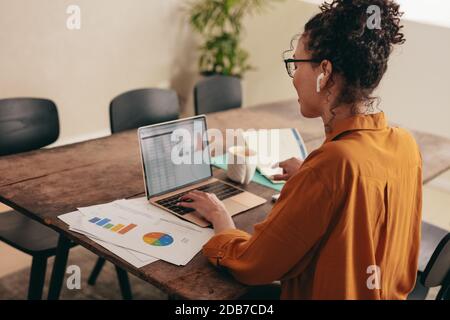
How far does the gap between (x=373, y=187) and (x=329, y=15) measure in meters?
0.40

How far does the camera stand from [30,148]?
2535 millimetres

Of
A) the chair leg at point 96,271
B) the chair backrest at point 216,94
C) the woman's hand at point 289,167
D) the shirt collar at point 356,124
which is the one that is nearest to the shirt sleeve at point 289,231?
the shirt collar at point 356,124

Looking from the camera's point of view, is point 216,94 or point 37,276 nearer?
point 37,276

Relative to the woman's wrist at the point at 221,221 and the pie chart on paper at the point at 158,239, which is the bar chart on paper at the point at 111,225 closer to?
the pie chart on paper at the point at 158,239

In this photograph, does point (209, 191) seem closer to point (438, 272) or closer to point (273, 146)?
point (273, 146)

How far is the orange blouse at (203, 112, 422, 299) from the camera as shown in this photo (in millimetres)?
1185

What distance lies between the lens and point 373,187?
1225mm

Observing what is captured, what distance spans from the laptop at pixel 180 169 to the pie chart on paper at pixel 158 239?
4.8 inches

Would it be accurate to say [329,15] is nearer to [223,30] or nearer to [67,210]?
[67,210]

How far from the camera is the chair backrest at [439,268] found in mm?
1624

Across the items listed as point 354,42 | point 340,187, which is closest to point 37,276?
point 340,187

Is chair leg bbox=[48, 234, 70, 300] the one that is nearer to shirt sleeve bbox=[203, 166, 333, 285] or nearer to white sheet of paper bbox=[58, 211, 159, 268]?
white sheet of paper bbox=[58, 211, 159, 268]

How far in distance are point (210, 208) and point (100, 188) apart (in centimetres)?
42

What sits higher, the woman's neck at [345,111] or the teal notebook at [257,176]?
the woman's neck at [345,111]
